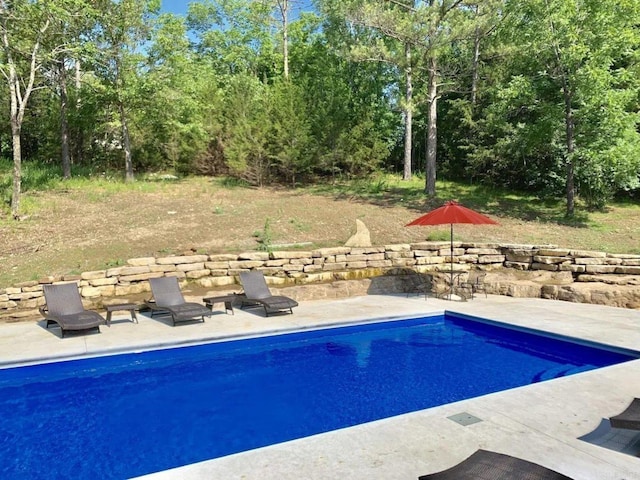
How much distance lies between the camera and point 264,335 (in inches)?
309

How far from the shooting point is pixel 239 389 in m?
6.16

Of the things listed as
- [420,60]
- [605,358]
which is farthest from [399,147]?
[605,358]

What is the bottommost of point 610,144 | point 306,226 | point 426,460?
point 426,460

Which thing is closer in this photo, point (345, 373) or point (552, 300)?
point (345, 373)

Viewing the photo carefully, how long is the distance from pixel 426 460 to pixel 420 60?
1518 centimetres

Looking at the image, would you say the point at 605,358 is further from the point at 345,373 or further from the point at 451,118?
the point at 451,118

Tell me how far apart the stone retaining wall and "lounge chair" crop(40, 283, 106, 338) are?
88 centimetres

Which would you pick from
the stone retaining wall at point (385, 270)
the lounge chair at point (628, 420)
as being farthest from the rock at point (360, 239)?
the lounge chair at point (628, 420)

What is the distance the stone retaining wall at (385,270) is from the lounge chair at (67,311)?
0.88 meters

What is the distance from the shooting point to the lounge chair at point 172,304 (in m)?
8.09

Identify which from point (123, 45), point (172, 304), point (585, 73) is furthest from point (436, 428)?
point (123, 45)

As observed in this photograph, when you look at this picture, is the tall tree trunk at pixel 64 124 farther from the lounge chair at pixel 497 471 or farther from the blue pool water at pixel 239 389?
the lounge chair at pixel 497 471

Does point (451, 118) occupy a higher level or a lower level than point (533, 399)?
higher

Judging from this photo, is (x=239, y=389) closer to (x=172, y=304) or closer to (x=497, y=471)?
(x=172, y=304)
